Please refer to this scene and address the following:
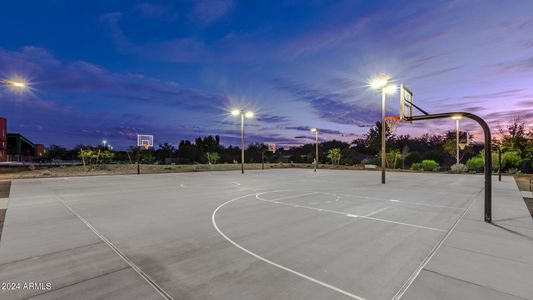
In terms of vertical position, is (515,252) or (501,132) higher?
(501,132)

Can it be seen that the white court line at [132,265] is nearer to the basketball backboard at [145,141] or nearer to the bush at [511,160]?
the basketball backboard at [145,141]

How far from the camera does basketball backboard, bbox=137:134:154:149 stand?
26.4 metres

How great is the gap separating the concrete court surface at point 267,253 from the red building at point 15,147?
127 ft

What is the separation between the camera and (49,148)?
53375 millimetres

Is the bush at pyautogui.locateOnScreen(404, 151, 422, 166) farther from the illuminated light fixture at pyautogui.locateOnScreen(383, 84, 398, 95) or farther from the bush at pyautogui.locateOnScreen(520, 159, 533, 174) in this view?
the illuminated light fixture at pyautogui.locateOnScreen(383, 84, 398, 95)

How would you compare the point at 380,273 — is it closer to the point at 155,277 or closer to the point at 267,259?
the point at 267,259

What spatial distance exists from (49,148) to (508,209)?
71.1 m

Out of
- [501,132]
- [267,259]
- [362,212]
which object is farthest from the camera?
[501,132]

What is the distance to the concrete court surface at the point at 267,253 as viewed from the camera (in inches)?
122

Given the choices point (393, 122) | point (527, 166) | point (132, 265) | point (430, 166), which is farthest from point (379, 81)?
point (527, 166)

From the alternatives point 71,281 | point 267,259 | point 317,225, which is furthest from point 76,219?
point 317,225

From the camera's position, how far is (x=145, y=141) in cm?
2694

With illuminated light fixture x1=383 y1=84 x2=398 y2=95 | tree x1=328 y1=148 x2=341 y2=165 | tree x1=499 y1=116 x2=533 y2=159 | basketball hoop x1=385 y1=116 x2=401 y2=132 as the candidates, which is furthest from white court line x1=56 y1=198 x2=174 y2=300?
tree x1=328 y1=148 x2=341 y2=165

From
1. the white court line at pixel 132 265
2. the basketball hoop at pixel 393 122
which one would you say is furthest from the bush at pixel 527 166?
the white court line at pixel 132 265
